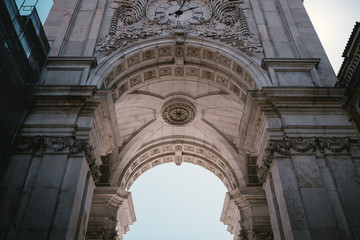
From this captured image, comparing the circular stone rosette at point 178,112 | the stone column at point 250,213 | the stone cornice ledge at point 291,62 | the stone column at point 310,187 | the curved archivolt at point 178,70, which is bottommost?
the stone column at point 310,187

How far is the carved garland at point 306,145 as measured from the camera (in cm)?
920

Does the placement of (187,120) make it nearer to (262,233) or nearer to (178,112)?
(178,112)

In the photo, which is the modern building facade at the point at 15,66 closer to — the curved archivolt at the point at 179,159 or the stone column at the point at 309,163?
the stone column at the point at 309,163

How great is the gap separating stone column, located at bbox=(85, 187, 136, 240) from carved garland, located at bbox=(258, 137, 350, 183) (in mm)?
9357

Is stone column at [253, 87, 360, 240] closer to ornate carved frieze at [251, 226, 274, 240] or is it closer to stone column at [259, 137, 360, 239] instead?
stone column at [259, 137, 360, 239]

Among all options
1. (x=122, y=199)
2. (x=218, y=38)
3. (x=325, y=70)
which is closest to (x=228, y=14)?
(x=218, y=38)

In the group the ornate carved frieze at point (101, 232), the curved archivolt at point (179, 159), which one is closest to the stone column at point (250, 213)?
the curved archivolt at point (179, 159)

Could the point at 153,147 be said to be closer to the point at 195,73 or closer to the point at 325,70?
the point at 195,73

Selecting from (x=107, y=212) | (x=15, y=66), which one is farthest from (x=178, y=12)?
(x=107, y=212)

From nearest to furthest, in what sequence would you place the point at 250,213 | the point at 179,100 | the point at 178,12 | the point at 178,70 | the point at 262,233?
the point at 178,70 → the point at 262,233 → the point at 178,12 → the point at 250,213 → the point at 179,100

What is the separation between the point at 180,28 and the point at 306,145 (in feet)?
24.9

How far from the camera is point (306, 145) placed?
30.4 feet

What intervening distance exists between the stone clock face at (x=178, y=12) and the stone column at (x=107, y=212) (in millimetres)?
9071

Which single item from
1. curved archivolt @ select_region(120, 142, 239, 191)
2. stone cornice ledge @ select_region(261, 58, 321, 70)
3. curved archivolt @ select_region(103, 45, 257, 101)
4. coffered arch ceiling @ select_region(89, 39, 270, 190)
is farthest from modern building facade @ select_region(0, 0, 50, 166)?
curved archivolt @ select_region(120, 142, 239, 191)
